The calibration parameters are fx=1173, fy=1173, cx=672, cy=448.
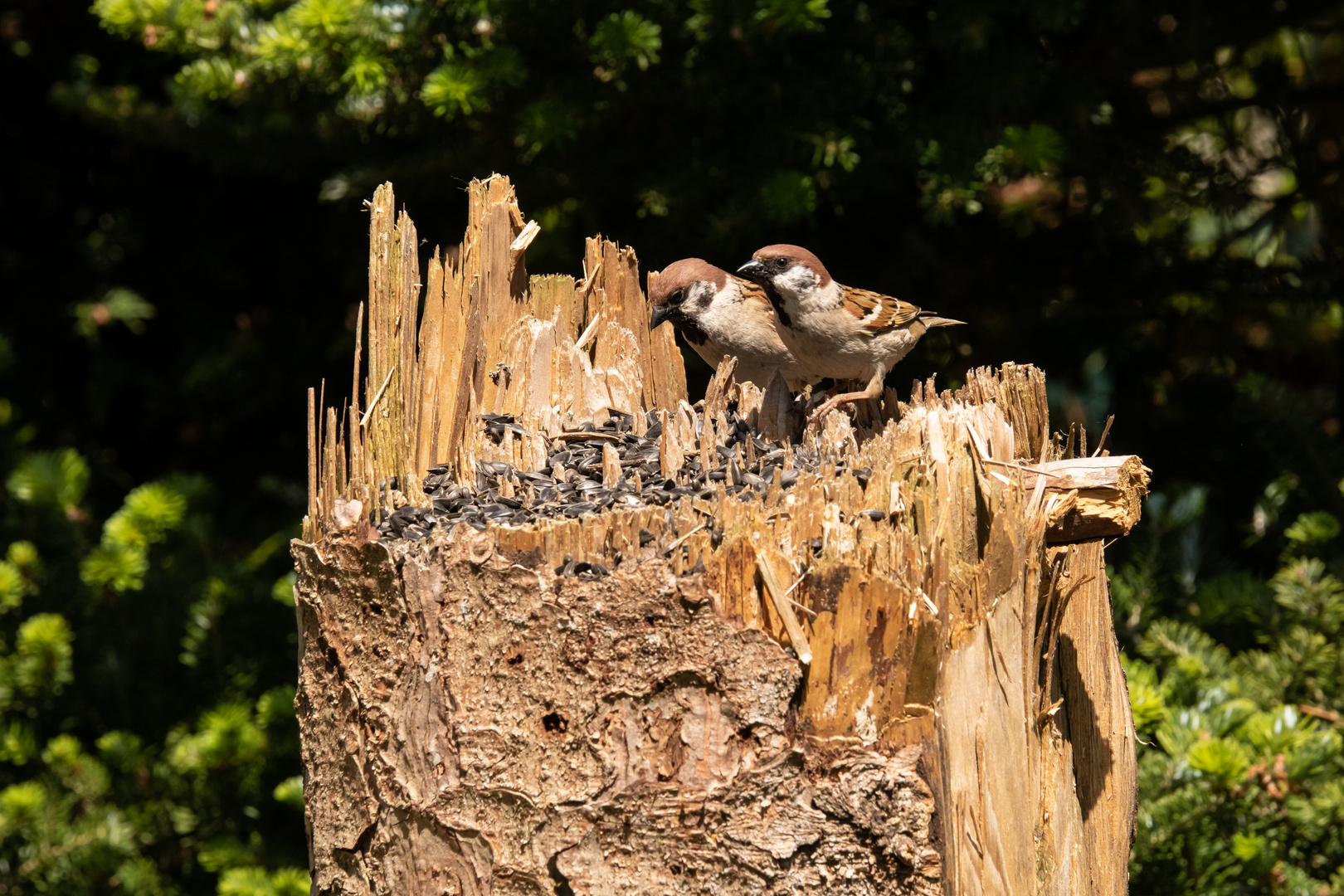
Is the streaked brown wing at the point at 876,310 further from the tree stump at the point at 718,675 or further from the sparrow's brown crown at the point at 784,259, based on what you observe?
the tree stump at the point at 718,675

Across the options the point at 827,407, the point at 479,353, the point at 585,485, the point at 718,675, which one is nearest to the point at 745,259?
the point at 479,353

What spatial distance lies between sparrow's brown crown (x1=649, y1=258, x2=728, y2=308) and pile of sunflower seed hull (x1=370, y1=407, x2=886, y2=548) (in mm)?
1132

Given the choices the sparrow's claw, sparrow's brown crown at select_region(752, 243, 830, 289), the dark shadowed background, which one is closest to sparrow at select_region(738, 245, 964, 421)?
sparrow's brown crown at select_region(752, 243, 830, 289)

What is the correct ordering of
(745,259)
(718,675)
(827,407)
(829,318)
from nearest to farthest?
(718,675)
(827,407)
(829,318)
(745,259)

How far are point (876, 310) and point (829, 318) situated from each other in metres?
0.17

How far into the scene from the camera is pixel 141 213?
17.9 ft

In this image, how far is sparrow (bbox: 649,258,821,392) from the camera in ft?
12.6

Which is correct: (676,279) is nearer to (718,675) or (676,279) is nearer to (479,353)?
(479,353)

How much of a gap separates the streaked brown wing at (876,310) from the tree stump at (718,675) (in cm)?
96

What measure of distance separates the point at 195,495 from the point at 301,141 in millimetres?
1381

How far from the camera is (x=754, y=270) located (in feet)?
11.4

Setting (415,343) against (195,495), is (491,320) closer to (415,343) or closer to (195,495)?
(415,343)

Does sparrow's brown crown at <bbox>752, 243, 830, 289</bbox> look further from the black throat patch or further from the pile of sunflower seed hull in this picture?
the pile of sunflower seed hull

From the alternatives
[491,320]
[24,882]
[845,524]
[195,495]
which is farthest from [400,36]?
[24,882]
